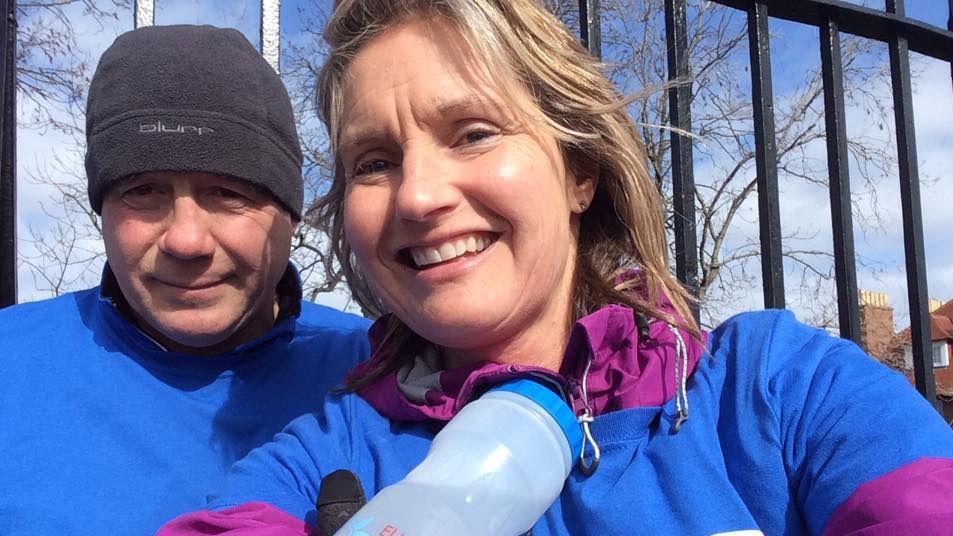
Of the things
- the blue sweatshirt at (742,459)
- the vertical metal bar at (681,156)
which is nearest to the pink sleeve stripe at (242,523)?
the blue sweatshirt at (742,459)

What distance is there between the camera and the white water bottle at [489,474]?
1.09 meters

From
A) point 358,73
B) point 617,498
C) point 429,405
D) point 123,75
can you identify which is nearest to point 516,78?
point 358,73

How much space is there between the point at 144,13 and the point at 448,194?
4.58ft

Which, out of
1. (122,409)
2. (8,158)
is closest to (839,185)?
(122,409)

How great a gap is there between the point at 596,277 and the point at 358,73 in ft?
1.99

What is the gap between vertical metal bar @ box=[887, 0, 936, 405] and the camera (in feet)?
7.75

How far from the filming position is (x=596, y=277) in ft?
5.55

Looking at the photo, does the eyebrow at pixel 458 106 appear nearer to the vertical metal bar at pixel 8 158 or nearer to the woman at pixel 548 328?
the woman at pixel 548 328

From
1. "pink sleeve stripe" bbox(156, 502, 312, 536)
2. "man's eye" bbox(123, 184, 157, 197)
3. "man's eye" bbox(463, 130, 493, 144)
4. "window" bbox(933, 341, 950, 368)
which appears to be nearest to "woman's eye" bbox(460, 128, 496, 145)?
"man's eye" bbox(463, 130, 493, 144)

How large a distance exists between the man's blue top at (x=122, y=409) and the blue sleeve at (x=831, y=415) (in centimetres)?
114

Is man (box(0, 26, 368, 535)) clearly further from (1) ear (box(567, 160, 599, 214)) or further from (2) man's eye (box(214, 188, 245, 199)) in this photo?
(1) ear (box(567, 160, 599, 214))

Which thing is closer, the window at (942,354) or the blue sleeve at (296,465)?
the blue sleeve at (296,465)

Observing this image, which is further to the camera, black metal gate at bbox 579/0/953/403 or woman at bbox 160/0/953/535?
black metal gate at bbox 579/0/953/403

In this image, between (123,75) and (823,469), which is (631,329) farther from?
(123,75)
